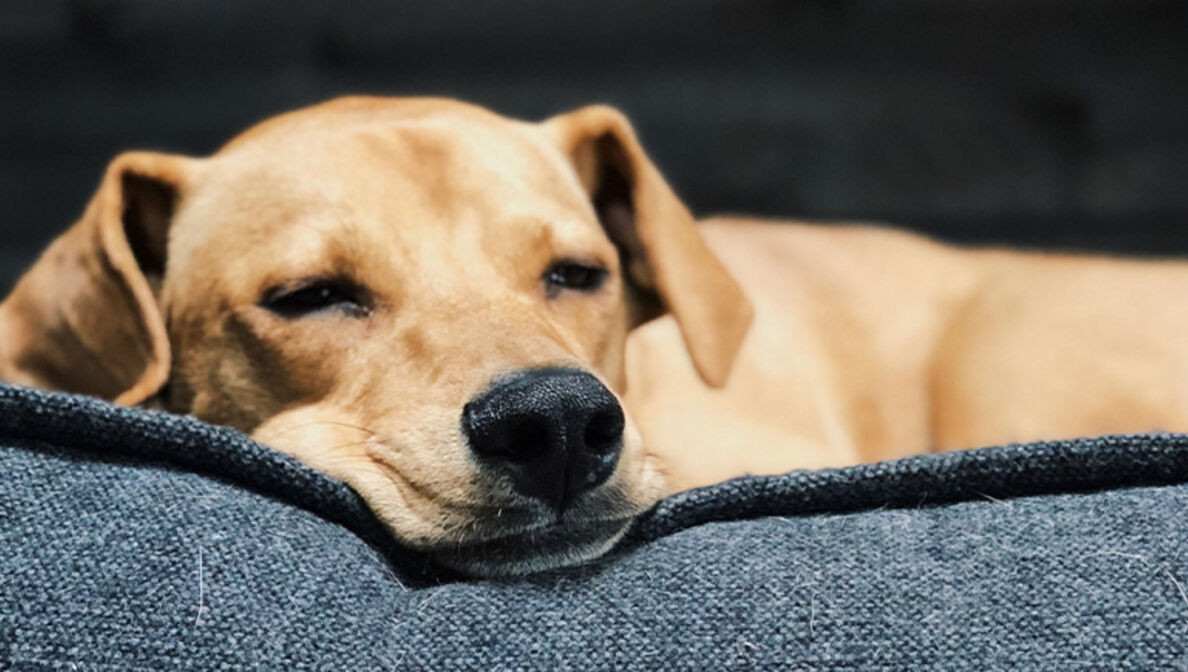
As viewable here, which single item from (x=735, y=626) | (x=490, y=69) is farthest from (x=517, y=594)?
(x=490, y=69)

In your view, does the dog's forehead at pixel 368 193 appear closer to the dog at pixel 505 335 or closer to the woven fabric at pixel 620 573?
the dog at pixel 505 335

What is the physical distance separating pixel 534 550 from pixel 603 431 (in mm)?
140

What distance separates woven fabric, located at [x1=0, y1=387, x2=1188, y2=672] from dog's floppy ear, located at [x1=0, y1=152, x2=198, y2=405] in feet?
1.58

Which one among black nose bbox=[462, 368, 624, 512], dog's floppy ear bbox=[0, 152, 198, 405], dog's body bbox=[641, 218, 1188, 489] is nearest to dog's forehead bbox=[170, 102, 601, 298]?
dog's floppy ear bbox=[0, 152, 198, 405]

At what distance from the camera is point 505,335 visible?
1.26 meters

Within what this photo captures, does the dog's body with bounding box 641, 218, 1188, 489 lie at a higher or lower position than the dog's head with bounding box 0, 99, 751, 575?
lower

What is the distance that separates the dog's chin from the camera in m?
1.09

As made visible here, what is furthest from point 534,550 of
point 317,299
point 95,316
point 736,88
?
point 736,88

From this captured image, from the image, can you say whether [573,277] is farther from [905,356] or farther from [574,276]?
[905,356]

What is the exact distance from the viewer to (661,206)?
6.01ft

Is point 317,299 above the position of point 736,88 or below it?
above

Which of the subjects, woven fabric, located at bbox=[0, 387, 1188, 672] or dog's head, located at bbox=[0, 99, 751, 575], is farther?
dog's head, located at bbox=[0, 99, 751, 575]

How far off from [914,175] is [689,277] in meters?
1.37

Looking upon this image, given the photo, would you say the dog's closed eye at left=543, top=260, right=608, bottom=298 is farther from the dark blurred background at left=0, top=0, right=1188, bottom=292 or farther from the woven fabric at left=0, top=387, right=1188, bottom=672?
the dark blurred background at left=0, top=0, right=1188, bottom=292
